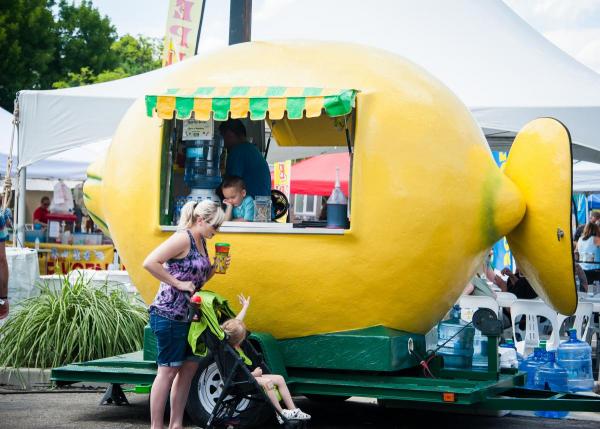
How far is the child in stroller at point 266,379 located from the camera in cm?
673

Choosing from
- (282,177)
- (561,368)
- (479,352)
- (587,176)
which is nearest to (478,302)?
(561,368)

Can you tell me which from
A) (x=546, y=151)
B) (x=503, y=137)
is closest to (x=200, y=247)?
(x=546, y=151)

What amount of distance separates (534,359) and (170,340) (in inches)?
152

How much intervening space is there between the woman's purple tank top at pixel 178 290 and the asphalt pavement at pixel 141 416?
1.39 m

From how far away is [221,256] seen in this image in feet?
23.3

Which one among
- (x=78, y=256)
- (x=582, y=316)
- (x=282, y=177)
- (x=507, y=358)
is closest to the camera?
(x=507, y=358)

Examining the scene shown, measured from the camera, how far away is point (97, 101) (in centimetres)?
1146

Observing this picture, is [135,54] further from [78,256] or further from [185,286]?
[185,286]

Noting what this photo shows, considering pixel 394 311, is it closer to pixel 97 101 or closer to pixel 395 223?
pixel 395 223

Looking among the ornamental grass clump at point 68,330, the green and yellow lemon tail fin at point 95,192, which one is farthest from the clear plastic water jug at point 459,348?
the ornamental grass clump at point 68,330

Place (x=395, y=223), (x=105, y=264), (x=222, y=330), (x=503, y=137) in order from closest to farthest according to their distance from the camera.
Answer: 1. (x=222, y=330)
2. (x=395, y=223)
3. (x=503, y=137)
4. (x=105, y=264)

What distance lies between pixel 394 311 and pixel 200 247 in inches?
61.4

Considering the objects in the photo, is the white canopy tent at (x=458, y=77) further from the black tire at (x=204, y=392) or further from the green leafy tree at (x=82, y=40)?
the green leafy tree at (x=82, y=40)

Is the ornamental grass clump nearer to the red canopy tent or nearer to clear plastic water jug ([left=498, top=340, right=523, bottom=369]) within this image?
clear plastic water jug ([left=498, top=340, right=523, bottom=369])
